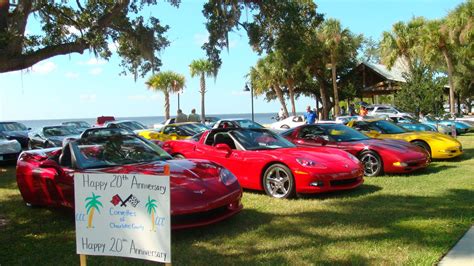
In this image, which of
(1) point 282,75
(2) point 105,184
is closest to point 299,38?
(2) point 105,184

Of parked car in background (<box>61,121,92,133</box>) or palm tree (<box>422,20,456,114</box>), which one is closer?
parked car in background (<box>61,121,92,133</box>)

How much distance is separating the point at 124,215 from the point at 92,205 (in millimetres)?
305

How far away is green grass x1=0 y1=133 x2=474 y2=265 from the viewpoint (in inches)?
176

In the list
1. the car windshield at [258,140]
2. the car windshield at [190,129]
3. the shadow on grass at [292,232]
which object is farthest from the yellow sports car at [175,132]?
the shadow on grass at [292,232]

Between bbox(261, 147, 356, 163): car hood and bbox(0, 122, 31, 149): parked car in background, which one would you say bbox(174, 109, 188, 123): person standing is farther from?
bbox(261, 147, 356, 163): car hood

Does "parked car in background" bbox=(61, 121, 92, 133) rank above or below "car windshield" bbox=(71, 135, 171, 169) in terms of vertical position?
above

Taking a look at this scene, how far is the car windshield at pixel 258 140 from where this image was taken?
26.6 feet

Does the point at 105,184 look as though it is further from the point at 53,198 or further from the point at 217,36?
the point at 217,36

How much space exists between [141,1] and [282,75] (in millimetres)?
27738

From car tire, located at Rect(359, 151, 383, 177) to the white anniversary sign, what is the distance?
22.5ft

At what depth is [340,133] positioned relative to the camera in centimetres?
1019

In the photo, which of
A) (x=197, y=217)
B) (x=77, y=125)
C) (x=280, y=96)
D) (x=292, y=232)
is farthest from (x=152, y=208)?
(x=280, y=96)

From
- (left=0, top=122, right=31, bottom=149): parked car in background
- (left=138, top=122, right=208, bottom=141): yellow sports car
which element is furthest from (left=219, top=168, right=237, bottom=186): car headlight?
(left=0, top=122, right=31, bottom=149): parked car in background

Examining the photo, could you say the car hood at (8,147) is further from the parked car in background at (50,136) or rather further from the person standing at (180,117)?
the person standing at (180,117)
